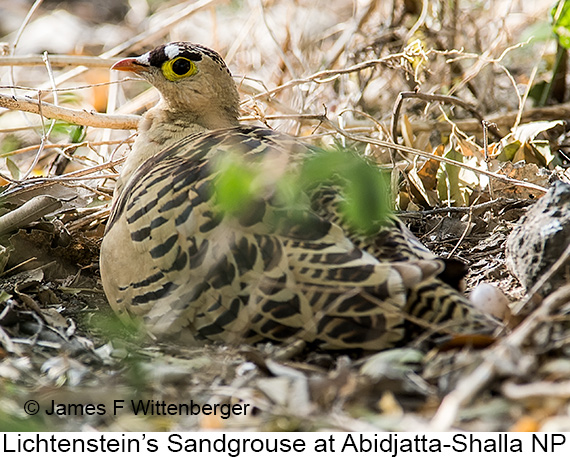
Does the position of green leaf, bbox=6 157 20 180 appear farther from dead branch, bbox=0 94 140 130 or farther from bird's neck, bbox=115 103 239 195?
bird's neck, bbox=115 103 239 195

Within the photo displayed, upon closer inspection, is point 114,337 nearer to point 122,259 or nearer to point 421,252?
point 122,259

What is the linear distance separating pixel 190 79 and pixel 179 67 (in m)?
0.07

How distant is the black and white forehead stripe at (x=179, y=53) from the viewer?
3.54 m

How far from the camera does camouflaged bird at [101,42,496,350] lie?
2350 mm

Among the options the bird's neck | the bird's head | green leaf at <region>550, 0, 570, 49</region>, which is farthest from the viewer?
green leaf at <region>550, 0, 570, 49</region>

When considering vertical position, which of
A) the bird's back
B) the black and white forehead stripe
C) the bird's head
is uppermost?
the black and white forehead stripe

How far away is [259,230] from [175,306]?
1.38 ft

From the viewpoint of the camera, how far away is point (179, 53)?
3.54m

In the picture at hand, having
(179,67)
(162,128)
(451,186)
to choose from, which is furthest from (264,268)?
(451,186)

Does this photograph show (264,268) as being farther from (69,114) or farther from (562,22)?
(562,22)

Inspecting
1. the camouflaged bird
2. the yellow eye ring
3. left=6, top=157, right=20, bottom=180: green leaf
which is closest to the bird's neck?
the yellow eye ring

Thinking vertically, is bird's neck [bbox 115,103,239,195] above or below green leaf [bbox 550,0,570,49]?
below

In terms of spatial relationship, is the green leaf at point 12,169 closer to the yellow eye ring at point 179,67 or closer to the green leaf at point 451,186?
the yellow eye ring at point 179,67

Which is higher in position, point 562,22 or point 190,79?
point 562,22
